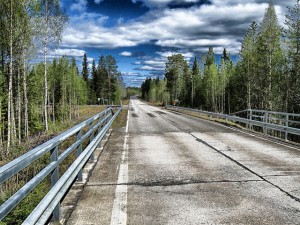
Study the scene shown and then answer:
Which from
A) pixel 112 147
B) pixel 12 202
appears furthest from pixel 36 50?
pixel 12 202

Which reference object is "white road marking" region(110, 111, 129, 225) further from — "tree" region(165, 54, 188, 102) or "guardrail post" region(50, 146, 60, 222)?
"tree" region(165, 54, 188, 102)

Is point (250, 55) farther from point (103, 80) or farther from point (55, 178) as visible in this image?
point (103, 80)

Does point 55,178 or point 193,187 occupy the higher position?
point 55,178

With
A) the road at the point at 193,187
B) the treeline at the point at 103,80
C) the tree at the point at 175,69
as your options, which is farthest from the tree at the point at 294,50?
the treeline at the point at 103,80

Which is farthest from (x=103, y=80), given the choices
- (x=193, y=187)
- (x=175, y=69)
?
(x=193, y=187)

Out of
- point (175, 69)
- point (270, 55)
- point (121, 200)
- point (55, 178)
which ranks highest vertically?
point (175, 69)

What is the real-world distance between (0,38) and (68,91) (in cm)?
5462

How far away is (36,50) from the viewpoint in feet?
101

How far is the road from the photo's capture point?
185 inches

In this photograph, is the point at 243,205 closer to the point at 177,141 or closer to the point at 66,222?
the point at 66,222

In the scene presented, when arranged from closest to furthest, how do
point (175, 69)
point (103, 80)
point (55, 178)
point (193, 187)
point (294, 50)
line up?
point (55, 178) < point (193, 187) < point (294, 50) < point (175, 69) < point (103, 80)

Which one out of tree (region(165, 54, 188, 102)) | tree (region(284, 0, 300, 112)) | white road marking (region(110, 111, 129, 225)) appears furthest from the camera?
tree (region(165, 54, 188, 102))

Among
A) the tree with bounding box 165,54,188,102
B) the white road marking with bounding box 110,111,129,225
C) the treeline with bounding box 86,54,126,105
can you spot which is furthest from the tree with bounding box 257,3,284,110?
the treeline with bounding box 86,54,126,105

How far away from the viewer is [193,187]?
6.16 m
